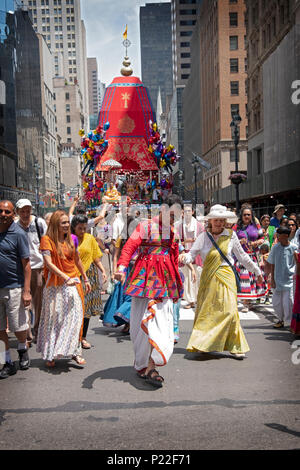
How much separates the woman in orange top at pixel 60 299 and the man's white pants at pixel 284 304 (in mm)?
3561

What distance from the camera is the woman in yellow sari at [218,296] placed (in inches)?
257

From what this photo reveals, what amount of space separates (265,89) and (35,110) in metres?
45.8

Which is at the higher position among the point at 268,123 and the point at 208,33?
the point at 208,33

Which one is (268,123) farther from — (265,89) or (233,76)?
(233,76)

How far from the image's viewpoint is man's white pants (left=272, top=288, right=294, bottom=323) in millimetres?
8461

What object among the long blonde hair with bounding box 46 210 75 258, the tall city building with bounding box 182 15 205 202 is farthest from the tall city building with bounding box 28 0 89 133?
the long blonde hair with bounding box 46 210 75 258

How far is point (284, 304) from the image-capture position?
334 inches

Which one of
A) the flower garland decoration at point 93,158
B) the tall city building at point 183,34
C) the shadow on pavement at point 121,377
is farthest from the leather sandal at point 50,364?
the tall city building at point 183,34

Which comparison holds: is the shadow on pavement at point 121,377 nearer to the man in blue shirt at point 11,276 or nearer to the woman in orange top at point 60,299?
the woman in orange top at point 60,299

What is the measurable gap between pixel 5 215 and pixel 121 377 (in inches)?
84.3

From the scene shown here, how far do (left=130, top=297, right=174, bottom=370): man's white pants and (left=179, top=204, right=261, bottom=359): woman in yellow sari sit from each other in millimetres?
971

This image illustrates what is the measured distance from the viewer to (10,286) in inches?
233

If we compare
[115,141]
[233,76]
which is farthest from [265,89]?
[233,76]

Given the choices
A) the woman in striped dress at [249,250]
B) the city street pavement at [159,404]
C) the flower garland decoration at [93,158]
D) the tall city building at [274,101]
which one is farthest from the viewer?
the tall city building at [274,101]
